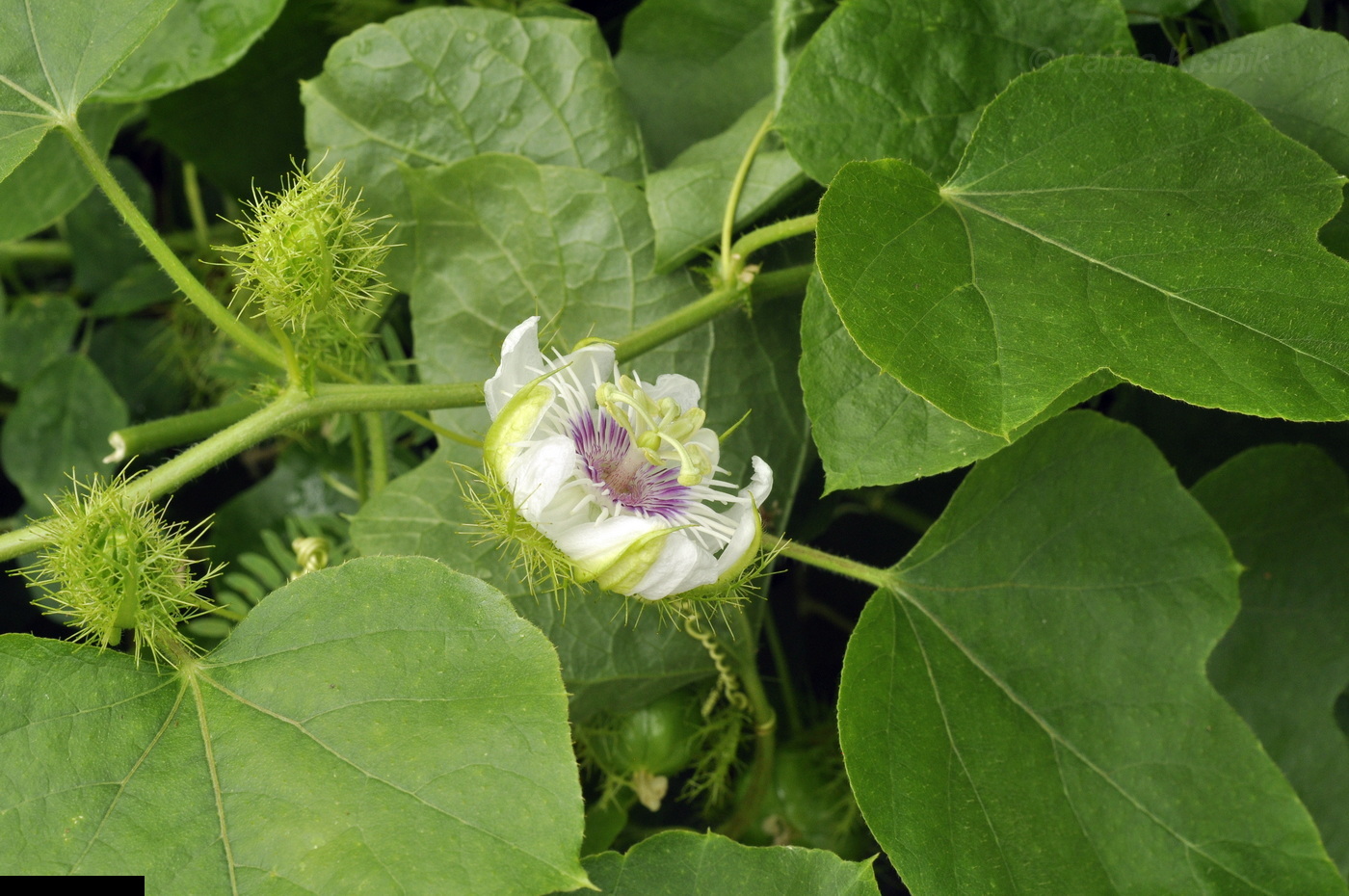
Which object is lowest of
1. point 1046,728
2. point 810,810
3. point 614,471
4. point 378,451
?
point 810,810

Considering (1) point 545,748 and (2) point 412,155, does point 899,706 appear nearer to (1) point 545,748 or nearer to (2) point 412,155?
(1) point 545,748

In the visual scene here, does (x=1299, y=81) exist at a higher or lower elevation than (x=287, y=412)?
higher

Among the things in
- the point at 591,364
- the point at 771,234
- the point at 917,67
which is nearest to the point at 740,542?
the point at 591,364

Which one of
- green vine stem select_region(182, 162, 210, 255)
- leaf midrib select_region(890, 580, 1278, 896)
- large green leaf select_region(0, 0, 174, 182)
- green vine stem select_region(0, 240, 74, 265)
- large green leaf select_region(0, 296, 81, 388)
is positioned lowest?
leaf midrib select_region(890, 580, 1278, 896)

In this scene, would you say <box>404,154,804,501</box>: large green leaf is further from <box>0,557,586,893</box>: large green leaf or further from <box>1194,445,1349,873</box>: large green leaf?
<box>1194,445,1349,873</box>: large green leaf

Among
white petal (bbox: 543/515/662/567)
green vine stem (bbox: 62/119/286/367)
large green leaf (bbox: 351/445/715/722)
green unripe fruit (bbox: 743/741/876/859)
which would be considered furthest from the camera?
green unripe fruit (bbox: 743/741/876/859)

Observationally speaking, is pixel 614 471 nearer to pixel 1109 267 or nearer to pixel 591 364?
pixel 591 364

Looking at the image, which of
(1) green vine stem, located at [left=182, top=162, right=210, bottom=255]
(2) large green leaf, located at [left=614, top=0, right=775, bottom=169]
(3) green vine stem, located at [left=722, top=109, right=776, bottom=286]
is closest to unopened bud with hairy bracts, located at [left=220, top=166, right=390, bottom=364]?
(3) green vine stem, located at [left=722, top=109, right=776, bottom=286]
